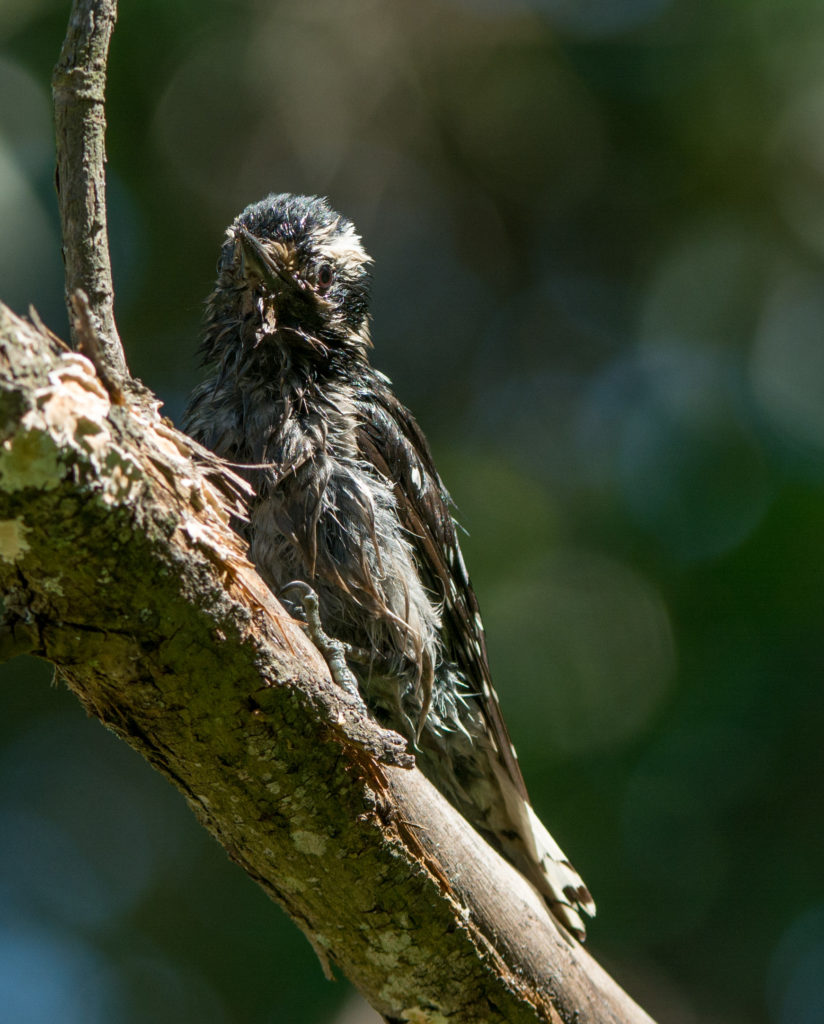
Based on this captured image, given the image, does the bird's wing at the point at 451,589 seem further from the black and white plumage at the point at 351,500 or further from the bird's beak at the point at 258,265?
the bird's beak at the point at 258,265

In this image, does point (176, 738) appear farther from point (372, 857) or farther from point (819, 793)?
point (819, 793)

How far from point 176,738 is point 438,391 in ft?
15.1

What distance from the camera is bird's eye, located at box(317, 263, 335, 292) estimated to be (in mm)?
3959

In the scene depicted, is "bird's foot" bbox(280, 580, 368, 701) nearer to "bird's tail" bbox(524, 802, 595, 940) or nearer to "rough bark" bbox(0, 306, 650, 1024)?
"rough bark" bbox(0, 306, 650, 1024)

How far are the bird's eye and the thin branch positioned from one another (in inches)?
74.6

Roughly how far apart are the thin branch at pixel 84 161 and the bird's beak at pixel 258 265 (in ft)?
5.17

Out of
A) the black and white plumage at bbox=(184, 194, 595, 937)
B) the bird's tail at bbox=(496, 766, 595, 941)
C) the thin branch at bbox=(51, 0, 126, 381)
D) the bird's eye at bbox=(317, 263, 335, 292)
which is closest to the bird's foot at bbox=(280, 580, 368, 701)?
the black and white plumage at bbox=(184, 194, 595, 937)

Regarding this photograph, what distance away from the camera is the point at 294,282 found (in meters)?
3.86

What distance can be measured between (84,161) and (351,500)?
167cm

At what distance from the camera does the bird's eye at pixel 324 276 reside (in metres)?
3.96

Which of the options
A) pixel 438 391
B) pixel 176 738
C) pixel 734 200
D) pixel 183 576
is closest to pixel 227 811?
pixel 176 738

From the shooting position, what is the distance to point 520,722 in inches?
220

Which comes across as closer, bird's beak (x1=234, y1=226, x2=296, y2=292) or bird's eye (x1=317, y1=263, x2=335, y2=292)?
bird's beak (x1=234, y1=226, x2=296, y2=292)

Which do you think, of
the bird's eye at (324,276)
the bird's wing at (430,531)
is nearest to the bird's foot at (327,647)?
the bird's wing at (430,531)
